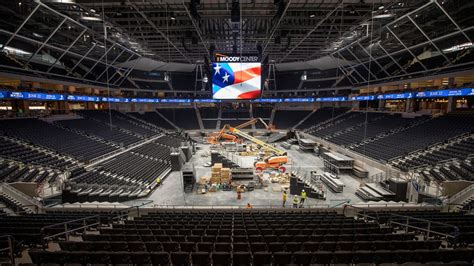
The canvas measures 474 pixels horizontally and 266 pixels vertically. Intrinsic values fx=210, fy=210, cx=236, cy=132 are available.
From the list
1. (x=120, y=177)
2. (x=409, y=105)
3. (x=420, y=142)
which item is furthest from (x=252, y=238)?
(x=409, y=105)

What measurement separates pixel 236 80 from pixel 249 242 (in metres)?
18.1

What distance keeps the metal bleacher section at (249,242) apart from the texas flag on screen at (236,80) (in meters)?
15.6

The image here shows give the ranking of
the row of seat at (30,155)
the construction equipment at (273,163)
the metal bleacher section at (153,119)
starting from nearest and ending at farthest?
the row of seat at (30,155)
the construction equipment at (273,163)
the metal bleacher section at (153,119)

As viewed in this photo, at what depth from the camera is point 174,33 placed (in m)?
22.0

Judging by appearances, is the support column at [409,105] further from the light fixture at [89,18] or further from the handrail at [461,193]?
the light fixture at [89,18]

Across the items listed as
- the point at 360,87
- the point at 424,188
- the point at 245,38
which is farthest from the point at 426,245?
the point at 360,87

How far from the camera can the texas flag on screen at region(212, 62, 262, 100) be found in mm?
21656

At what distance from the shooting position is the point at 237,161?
23.0 metres

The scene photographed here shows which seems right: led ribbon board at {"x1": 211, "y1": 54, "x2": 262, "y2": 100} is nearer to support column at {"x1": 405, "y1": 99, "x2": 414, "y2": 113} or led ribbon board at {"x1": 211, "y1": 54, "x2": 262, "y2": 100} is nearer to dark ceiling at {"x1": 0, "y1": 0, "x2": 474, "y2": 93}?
dark ceiling at {"x1": 0, "y1": 0, "x2": 474, "y2": 93}

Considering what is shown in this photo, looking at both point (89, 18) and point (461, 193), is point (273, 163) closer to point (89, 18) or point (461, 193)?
point (461, 193)

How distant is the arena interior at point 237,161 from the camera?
236 inches

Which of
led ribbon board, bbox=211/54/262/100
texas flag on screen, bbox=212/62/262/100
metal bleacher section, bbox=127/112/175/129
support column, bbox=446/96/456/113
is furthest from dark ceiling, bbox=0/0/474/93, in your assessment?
metal bleacher section, bbox=127/112/175/129

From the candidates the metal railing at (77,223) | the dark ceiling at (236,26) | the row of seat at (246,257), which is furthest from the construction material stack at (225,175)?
the row of seat at (246,257)

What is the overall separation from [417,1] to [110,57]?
3746 cm
